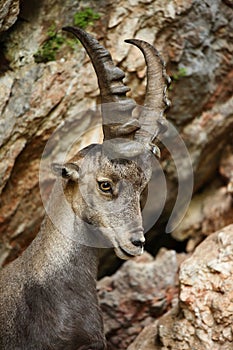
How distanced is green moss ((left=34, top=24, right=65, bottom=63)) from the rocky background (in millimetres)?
13

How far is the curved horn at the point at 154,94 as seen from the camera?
7180mm

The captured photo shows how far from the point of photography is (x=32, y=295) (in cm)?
677

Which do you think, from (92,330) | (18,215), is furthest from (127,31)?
(92,330)

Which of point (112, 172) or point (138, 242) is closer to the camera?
point (138, 242)

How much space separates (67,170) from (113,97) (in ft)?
2.89

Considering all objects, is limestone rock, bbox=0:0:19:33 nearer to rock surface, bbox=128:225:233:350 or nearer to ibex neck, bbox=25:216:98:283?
ibex neck, bbox=25:216:98:283

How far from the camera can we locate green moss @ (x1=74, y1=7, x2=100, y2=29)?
344 inches

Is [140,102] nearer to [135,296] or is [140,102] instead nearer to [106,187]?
[135,296]

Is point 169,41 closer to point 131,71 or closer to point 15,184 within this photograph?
point 131,71

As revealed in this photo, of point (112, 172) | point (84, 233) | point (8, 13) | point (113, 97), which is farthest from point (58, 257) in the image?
point (8, 13)

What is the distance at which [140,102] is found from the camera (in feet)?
31.3

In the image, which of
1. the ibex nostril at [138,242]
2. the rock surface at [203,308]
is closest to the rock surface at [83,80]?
the rock surface at [203,308]

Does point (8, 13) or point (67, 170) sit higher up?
point (8, 13)

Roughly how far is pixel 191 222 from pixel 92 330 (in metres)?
4.43
